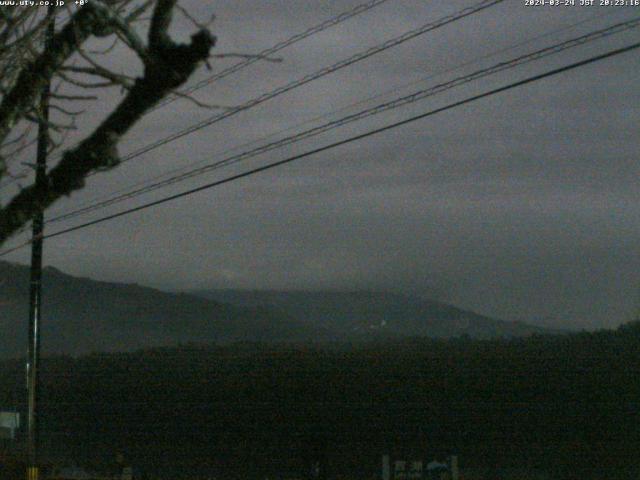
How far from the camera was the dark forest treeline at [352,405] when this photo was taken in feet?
106

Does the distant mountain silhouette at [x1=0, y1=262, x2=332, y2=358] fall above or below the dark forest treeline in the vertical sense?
above

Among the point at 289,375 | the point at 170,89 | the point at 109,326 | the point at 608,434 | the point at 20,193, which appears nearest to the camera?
the point at 170,89

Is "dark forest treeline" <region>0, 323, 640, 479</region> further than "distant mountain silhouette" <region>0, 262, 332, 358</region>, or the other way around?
"distant mountain silhouette" <region>0, 262, 332, 358</region>

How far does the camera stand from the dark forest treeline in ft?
106

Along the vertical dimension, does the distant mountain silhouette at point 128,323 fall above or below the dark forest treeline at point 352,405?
above

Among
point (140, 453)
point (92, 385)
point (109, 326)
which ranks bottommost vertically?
point (140, 453)

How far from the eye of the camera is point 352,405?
37.4 m

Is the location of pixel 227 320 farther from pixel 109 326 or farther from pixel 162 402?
pixel 162 402

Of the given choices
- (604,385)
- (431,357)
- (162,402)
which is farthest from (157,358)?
(604,385)

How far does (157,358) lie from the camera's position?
40.6 metres

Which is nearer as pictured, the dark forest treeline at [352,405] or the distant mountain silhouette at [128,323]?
the dark forest treeline at [352,405]

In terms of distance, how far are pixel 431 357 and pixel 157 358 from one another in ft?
36.1

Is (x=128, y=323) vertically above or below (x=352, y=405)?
above

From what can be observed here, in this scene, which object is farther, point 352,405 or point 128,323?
point 128,323
